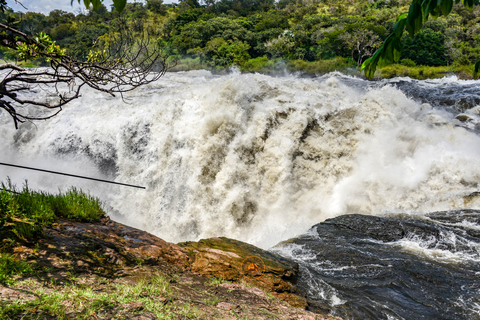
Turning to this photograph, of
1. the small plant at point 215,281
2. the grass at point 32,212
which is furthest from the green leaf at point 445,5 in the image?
the grass at point 32,212

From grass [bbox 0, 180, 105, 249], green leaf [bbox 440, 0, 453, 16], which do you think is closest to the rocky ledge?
grass [bbox 0, 180, 105, 249]

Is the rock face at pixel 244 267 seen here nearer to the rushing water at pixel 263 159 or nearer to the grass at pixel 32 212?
the rushing water at pixel 263 159

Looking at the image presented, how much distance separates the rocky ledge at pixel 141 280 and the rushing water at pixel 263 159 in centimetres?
178

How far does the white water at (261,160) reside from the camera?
24.5 feet

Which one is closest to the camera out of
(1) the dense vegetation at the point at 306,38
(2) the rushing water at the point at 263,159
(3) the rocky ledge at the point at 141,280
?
(3) the rocky ledge at the point at 141,280

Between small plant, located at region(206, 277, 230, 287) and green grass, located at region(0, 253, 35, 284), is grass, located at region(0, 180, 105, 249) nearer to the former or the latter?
green grass, located at region(0, 253, 35, 284)

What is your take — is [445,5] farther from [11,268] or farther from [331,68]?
[331,68]

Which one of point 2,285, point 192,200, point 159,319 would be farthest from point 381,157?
point 2,285

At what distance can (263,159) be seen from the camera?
28.1 feet

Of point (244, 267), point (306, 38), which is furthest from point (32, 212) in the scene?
point (306, 38)

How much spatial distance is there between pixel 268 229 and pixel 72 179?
7189 millimetres

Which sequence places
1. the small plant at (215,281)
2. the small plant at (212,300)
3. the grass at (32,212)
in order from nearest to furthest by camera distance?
the small plant at (212,300), the grass at (32,212), the small plant at (215,281)

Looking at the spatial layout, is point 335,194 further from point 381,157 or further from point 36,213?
point 36,213

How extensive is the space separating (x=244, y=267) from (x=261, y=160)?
16.5 feet
